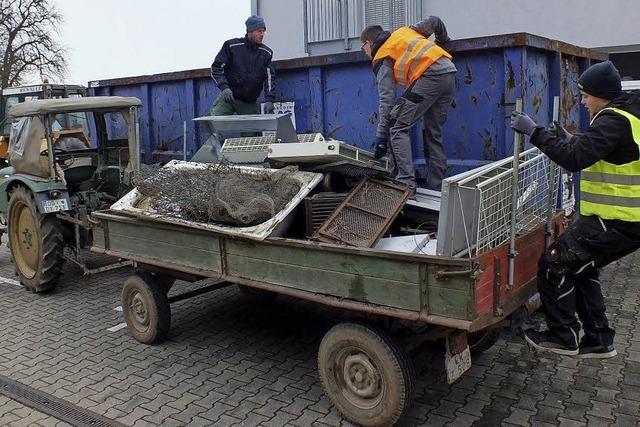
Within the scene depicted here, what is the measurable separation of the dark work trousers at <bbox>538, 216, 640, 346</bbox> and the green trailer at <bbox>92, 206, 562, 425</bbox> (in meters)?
0.18

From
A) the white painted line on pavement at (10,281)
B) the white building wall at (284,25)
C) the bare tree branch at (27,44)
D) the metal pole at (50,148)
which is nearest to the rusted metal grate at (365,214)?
the metal pole at (50,148)

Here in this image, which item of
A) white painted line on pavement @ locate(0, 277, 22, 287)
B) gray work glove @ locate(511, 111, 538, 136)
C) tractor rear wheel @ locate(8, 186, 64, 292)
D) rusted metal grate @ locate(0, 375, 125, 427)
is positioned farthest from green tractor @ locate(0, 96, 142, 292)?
gray work glove @ locate(511, 111, 538, 136)

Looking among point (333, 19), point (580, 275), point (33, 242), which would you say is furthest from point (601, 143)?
point (333, 19)

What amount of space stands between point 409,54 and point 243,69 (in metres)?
2.13

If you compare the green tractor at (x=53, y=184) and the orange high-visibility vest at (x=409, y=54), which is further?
the green tractor at (x=53, y=184)

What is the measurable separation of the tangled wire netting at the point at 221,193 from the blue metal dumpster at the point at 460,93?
5.09 ft

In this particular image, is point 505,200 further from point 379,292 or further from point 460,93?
point 460,93

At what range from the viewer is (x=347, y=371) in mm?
3475

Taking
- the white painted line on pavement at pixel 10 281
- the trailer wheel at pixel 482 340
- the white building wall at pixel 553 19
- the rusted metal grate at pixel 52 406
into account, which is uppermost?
the white building wall at pixel 553 19

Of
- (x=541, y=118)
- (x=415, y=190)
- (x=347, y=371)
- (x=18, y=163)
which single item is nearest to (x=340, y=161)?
(x=415, y=190)

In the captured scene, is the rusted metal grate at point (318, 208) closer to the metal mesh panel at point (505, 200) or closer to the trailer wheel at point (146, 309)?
the metal mesh panel at point (505, 200)

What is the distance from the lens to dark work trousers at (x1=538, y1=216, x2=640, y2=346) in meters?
3.17

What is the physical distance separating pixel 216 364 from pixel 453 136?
2627 mm

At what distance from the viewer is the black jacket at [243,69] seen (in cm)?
606
